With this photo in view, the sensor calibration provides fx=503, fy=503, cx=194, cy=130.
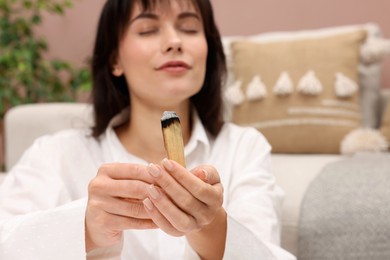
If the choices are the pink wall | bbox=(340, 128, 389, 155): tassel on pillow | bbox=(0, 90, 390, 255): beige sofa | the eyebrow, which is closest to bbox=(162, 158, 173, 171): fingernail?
the eyebrow

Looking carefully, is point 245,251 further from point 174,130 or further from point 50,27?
point 50,27

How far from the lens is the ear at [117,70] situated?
3.95 ft

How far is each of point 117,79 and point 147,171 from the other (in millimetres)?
653

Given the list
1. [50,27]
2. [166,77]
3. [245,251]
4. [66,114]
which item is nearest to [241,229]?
[245,251]

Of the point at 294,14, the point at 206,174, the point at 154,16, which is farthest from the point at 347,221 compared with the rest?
the point at 294,14

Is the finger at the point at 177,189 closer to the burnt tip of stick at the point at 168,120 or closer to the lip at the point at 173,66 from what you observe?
the burnt tip of stick at the point at 168,120

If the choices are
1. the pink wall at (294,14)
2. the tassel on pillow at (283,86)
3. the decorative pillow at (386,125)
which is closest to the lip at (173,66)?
the tassel on pillow at (283,86)

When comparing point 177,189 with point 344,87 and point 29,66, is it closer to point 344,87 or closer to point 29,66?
point 344,87

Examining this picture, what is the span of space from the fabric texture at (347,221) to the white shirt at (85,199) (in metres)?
0.09

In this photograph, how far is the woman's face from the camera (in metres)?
1.04

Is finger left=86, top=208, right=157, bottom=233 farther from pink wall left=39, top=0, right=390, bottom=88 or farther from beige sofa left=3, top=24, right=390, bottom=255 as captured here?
pink wall left=39, top=0, right=390, bottom=88

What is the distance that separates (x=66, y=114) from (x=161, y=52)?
746mm

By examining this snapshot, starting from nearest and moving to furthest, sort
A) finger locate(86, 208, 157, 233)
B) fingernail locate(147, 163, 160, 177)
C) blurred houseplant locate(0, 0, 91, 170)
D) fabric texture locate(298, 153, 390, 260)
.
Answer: fingernail locate(147, 163, 160, 177), finger locate(86, 208, 157, 233), fabric texture locate(298, 153, 390, 260), blurred houseplant locate(0, 0, 91, 170)

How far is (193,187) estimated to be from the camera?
65 cm
